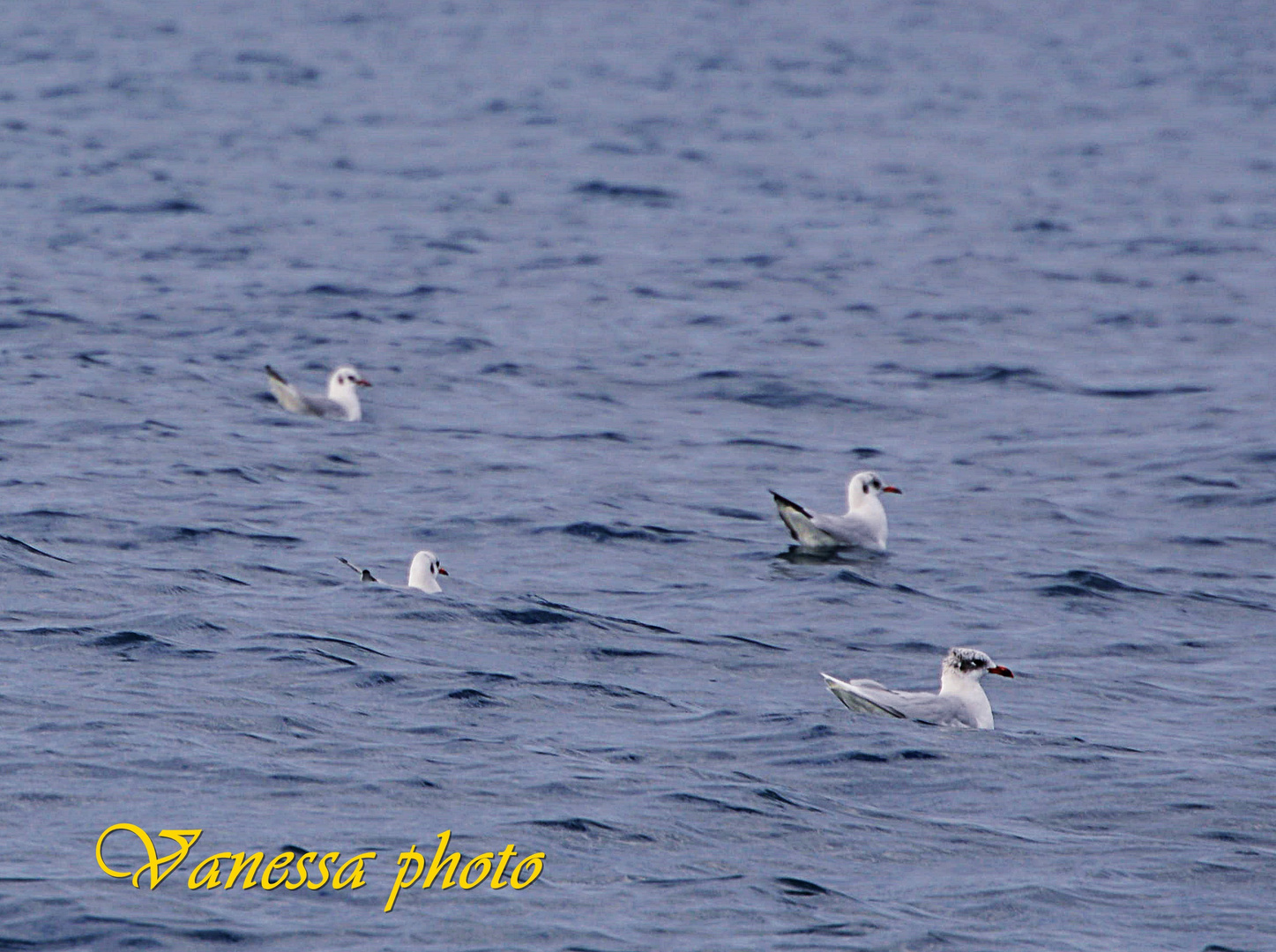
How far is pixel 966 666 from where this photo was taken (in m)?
12.9

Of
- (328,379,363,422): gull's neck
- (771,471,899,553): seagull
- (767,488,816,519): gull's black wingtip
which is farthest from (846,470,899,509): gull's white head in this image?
(328,379,363,422): gull's neck

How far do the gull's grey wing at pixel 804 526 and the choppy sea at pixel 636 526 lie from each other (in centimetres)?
19

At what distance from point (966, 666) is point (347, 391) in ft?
34.6

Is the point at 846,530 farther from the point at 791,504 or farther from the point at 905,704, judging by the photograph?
the point at 905,704

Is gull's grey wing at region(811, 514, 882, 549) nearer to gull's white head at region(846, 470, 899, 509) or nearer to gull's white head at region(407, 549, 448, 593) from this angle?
Result: gull's white head at region(846, 470, 899, 509)

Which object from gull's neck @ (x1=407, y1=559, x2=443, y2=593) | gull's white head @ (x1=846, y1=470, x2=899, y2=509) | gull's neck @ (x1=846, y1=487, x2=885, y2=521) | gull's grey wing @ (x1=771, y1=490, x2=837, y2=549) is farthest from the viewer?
gull's white head @ (x1=846, y1=470, x2=899, y2=509)

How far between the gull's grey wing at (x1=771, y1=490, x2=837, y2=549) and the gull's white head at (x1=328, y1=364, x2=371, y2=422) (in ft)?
19.7

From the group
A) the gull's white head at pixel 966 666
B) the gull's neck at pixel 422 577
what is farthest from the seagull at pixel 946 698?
the gull's neck at pixel 422 577

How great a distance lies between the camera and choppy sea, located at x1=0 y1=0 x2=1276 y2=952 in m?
10.1

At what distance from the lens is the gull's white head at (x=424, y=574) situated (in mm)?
14883

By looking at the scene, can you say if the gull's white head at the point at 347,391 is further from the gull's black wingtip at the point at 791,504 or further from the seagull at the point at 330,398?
the gull's black wingtip at the point at 791,504

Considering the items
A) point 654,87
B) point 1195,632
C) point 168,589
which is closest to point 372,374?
point 168,589

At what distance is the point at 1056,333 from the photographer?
27.3 meters

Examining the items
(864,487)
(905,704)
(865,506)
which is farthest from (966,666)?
(864,487)
